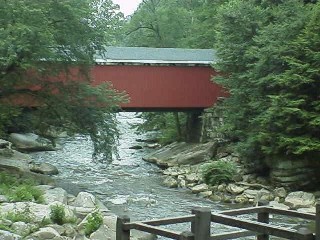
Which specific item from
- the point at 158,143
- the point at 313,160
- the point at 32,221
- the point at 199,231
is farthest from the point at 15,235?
the point at 158,143

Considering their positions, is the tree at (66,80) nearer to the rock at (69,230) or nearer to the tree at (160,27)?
the rock at (69,230)

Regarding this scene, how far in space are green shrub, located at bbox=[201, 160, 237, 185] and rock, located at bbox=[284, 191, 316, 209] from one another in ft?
8.00

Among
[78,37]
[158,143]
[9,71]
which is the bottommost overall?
[158,143]

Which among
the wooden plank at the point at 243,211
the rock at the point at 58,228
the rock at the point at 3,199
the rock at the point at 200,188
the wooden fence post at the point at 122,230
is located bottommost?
the rock at the point at 200,188

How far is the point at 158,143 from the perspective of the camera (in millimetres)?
32688

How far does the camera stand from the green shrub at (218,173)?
19422 mm

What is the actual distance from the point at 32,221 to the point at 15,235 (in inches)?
55.4

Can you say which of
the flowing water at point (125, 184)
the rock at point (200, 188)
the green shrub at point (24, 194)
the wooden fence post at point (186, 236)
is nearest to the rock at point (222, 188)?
the rock at point (200, 188)

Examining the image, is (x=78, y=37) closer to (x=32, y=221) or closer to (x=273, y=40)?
(x=273, y=40)

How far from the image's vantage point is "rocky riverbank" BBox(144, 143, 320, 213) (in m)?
17.3

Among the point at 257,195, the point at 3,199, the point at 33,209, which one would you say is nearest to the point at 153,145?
the point at 257,195

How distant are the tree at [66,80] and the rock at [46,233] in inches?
293

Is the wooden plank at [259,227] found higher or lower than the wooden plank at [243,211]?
higher

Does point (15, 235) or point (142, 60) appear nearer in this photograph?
point (15, 235)
